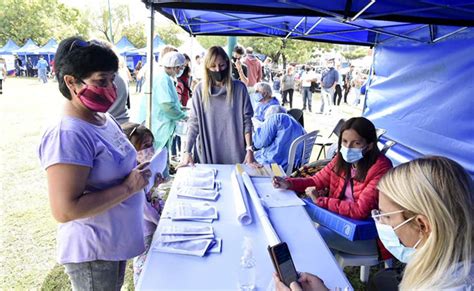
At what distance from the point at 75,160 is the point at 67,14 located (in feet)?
139

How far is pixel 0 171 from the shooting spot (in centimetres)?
494

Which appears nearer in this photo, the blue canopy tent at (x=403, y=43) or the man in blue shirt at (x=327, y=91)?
the blue canopy tent at (x=403, y=43)

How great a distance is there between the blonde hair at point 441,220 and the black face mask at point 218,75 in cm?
173

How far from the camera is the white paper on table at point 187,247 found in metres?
1.32

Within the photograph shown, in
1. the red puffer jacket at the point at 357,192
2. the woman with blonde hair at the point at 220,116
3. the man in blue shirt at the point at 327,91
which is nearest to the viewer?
the red puffer jacket at the point at 357,192

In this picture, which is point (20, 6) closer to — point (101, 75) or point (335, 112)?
point (335, 112)

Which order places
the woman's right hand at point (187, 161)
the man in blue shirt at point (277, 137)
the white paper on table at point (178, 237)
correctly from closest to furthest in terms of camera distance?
1. the white paper on table at point (178, 237)
2. the woman's right hand at point (187, 161)
3. the man in blue shirt at point (277, 137)

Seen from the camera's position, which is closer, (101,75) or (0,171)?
(101,75)

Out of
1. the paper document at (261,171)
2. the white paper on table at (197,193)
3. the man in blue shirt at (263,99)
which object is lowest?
the white paper on table at (197,193)

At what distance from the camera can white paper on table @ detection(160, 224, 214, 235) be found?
4.78 feet

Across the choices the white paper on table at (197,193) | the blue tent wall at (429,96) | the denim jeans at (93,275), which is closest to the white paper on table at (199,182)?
the white paper on table at (197,193)

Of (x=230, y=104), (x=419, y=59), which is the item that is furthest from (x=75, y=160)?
(x=419, y=59)

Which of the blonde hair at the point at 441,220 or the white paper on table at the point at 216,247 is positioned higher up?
the blonde hair at the point at 441,220

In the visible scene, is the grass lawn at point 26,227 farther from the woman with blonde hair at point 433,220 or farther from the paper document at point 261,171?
the woman with blonde hair at point 433,220
